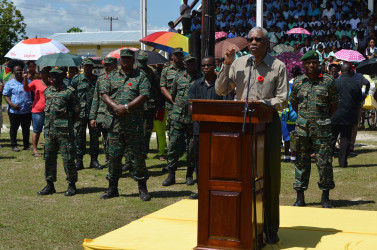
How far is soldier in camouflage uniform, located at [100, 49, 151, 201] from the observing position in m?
8.52

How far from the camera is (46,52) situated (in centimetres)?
1616

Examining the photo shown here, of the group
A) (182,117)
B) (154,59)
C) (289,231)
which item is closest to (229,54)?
(289,231)

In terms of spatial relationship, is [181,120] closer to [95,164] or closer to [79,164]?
[95,164]

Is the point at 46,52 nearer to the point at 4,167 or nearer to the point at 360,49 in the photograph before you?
the point at 4,167

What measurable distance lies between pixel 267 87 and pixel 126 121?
3.20 metres

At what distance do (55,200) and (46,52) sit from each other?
8.12 m

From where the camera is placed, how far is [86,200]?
29.1 ft

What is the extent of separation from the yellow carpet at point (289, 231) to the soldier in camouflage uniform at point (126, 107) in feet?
4.60

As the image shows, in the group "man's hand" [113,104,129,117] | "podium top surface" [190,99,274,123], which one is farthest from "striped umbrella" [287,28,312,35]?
"podium top surface" [190,99,274,123]

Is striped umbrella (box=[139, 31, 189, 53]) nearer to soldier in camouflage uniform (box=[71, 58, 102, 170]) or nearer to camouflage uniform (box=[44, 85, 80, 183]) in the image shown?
soldier in camouflage uniform (box=[71, 58, 102, 170])

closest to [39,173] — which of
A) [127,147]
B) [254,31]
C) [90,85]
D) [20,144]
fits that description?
[90,85]

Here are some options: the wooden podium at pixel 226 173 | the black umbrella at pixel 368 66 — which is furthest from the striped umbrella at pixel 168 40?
the wooden podium at pixel 226 173

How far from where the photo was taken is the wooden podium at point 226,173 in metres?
5.25

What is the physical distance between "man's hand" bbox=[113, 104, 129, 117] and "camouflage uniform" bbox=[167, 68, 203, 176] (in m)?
1.69
